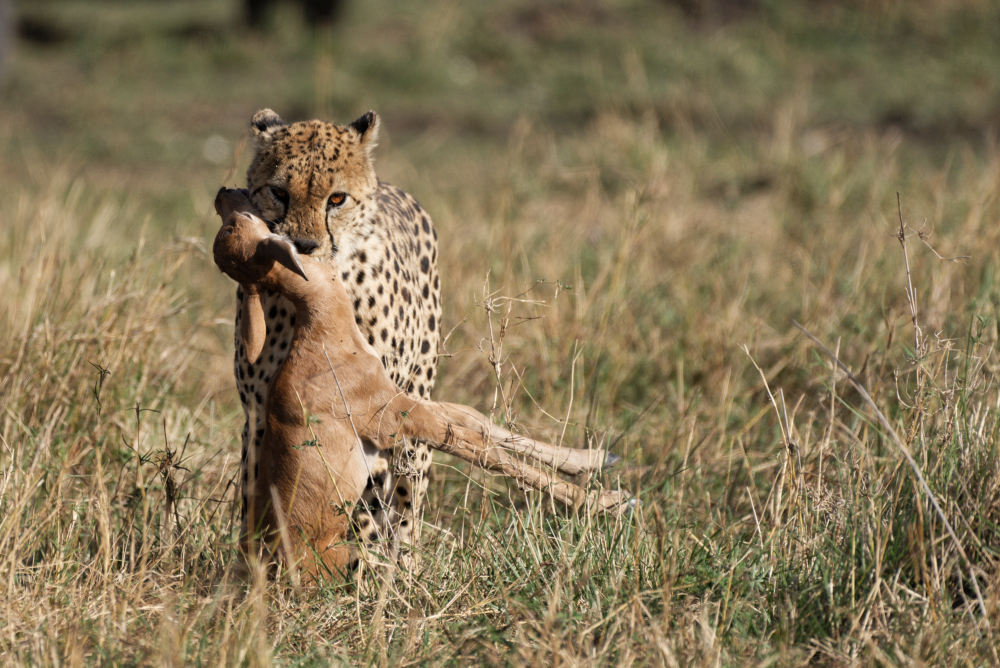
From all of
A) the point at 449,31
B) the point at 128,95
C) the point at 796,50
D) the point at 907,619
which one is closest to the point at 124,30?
the point at 128,95

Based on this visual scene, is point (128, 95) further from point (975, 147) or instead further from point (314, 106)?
point (975, 147)

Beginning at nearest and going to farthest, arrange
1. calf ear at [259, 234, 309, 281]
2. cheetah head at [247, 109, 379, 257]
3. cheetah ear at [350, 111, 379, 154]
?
calf ear at [259, 234, 309, 281] → cheetah head at [247, 109, 379, 257] → cheetah ear at [350, 111, 379, 154]

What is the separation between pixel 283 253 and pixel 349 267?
0.47 m

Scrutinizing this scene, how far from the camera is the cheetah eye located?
102 inches

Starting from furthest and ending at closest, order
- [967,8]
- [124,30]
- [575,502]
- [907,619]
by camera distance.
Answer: [124,30] → [967,8] → [575,502] → [907,619]

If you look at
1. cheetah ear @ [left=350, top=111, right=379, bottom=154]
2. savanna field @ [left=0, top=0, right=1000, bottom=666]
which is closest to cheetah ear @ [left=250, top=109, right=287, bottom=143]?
cheetah ear @ [left=350, top=111, right=379, bottom=154]

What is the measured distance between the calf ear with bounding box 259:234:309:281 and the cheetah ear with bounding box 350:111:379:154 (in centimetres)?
59

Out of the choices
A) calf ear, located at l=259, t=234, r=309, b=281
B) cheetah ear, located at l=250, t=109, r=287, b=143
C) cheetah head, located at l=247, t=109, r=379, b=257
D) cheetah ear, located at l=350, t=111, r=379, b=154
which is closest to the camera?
calf ear, located at l=259, t=234, r=309, b=281

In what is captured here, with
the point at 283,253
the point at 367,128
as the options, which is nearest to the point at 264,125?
the point at 367,128

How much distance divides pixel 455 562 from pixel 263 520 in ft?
1.35

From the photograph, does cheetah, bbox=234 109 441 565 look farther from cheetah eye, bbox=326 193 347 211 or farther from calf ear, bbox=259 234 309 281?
calf ear, bbox=259 234 309 281

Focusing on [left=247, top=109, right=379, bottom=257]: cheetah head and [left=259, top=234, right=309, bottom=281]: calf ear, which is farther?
[left=247, top=109, right=379, bottom=257]: cheetah head

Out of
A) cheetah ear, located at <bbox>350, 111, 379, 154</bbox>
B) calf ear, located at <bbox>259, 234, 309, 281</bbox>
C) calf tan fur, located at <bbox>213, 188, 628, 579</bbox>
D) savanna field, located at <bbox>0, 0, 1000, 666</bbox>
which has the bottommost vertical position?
savanna field, located at <bbox>0, 0, 1000, 666</bbox>

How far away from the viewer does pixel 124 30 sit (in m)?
11.8
